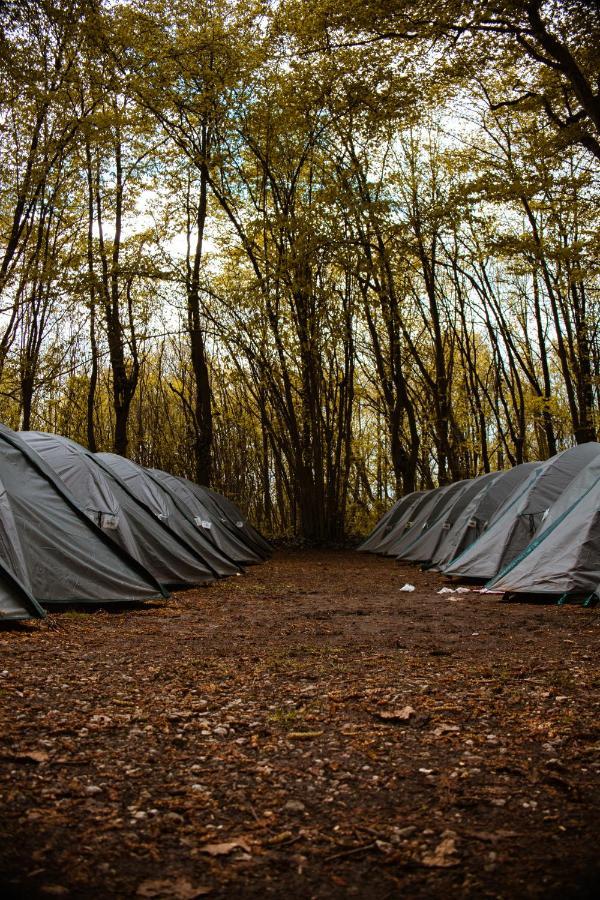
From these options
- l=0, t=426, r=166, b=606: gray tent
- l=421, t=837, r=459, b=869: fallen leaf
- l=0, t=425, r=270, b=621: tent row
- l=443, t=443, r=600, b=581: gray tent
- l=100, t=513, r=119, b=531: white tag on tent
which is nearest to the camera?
l=421, t=837, r=459, b=869: fallen leaf

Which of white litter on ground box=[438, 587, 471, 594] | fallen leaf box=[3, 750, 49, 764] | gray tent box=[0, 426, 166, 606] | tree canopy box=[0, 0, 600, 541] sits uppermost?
tree canopy box=[0, 0, 600, 541]

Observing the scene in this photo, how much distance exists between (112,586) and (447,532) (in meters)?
7.25

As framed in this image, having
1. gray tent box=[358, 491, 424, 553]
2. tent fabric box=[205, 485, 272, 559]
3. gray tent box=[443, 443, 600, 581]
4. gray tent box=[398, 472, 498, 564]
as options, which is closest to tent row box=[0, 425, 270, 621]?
gray tent box=[443, 443, 600, 581]

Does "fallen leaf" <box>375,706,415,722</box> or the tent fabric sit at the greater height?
the tent fabric

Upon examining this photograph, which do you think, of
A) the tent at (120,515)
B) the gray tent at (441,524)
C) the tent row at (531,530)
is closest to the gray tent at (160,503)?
the tent at (120,515)

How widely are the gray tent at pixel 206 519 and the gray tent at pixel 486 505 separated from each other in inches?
150

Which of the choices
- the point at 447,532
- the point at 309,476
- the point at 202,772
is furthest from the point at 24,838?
the point at 309,476

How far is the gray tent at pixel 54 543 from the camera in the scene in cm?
549

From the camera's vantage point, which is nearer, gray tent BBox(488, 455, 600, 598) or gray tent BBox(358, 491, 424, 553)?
gray tent BBox(488, 455, 600, 598)

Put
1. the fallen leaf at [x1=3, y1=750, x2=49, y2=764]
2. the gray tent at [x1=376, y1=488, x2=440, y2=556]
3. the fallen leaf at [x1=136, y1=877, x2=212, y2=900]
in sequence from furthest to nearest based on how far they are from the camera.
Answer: the gray tent at [x1=376, y1=488, x2=440, y2=556]
the fallen leaf at [x1=3, y1=750, x2=49, y2=764]
the fallen leaf at [x1=136, y1=877, x2=212, y2=900]

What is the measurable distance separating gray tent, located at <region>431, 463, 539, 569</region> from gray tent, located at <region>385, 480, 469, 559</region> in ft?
7.37

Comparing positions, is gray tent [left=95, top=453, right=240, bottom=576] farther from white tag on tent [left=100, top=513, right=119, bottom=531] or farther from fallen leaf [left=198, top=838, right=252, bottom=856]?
fallen leaf [left=198, top=838, right=252, bottom=856]

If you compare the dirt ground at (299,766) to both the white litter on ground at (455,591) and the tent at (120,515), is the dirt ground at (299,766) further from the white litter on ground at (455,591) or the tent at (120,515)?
the white litter on ground at (455,591)

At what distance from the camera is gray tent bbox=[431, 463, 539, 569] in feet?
32.1
